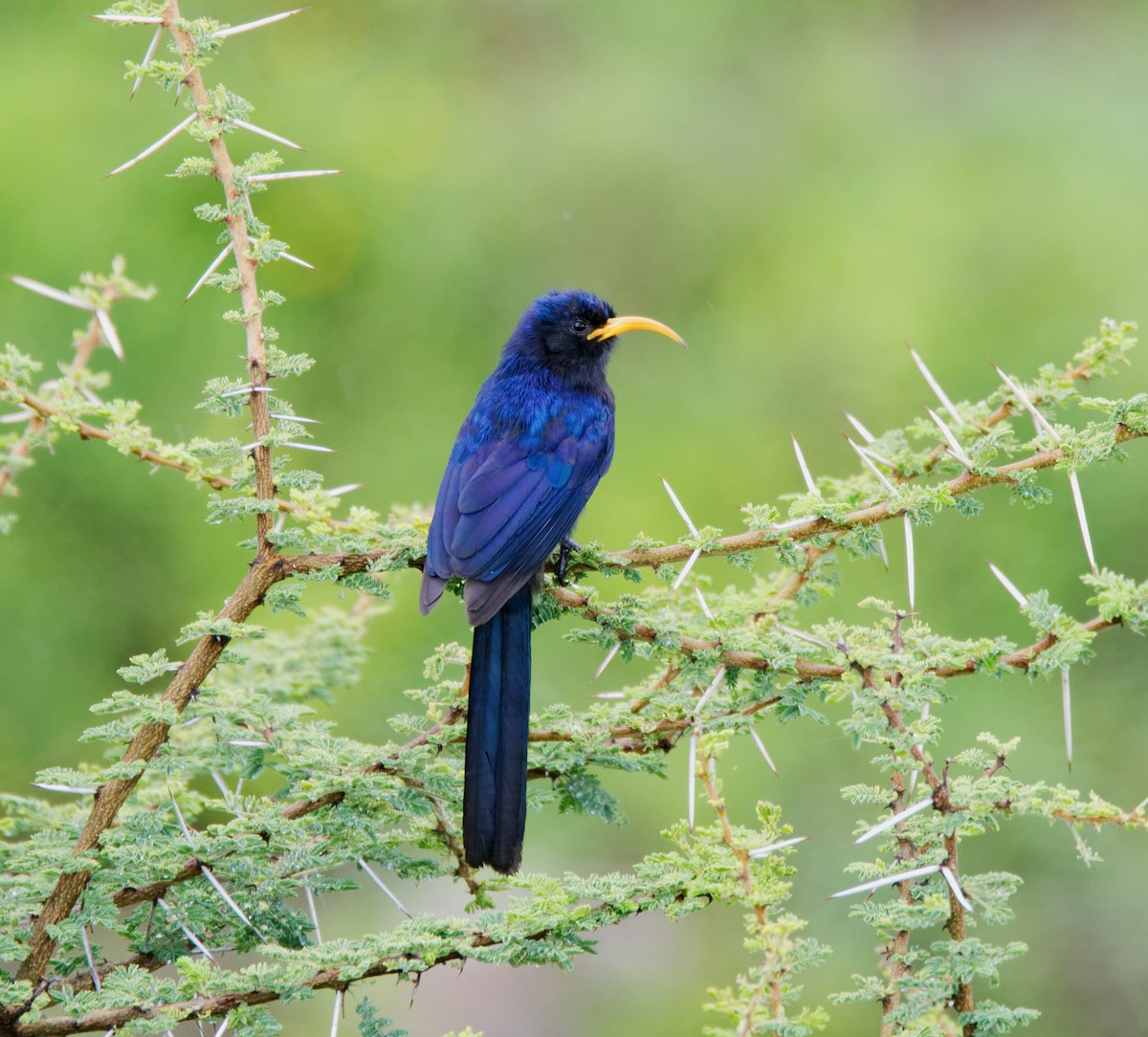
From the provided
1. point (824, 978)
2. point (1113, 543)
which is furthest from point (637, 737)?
point (1113, 543)

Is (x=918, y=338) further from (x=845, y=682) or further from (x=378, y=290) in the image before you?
(x=845, y=682)

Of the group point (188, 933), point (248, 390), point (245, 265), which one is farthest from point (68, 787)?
point (245, 265)

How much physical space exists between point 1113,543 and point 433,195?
153 inches

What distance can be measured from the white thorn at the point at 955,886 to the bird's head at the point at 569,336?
2566 mm

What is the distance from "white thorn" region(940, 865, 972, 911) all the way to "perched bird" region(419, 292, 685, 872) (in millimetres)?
888

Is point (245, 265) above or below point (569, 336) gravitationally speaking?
below

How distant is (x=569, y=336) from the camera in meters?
4.52

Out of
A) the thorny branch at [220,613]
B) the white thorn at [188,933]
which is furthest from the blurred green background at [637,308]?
the thorny branch at [220,613]

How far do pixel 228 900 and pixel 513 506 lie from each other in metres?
1.47

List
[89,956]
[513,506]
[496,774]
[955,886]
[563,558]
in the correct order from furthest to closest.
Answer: [563,558], [513,506], [496,774], [89,956], [955,886]

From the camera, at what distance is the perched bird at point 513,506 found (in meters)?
2.77

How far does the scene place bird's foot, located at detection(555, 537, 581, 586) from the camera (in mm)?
3652

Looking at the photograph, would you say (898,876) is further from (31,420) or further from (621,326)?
(621,326)

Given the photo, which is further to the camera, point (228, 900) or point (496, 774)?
point (496, 774)
